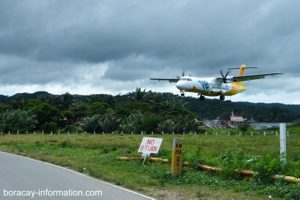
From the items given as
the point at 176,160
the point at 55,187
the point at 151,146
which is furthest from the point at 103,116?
the point at 55,187

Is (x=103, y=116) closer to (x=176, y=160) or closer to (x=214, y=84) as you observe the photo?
(x=214, y=84)

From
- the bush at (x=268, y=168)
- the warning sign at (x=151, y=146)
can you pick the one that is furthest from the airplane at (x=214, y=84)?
the bush at (x=268, y=168)

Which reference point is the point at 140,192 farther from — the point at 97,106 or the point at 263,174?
the point at 97,106

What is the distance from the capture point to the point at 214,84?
54.3m

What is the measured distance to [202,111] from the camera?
5842 inches

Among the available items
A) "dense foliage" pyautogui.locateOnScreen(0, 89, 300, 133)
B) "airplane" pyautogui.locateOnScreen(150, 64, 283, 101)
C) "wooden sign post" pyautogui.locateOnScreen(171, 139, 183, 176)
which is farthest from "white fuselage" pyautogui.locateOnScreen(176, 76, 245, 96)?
"wooden sign post" pyautogui.locateOnScreen(171, 139, 183, 176)

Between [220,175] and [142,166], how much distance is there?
15.6ft

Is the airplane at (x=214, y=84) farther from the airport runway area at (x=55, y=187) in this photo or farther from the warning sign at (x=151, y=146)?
the airport runway area at (x=55, y=187)

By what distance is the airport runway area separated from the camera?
12023mm

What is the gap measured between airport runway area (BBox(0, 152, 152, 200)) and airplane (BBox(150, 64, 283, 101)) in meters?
32.9

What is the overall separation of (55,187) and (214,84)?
4195cm

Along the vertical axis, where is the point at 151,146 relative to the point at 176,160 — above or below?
above

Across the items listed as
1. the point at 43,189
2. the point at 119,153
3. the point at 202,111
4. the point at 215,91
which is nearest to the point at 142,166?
the point at 119,153

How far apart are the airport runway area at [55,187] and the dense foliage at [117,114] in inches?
1493
